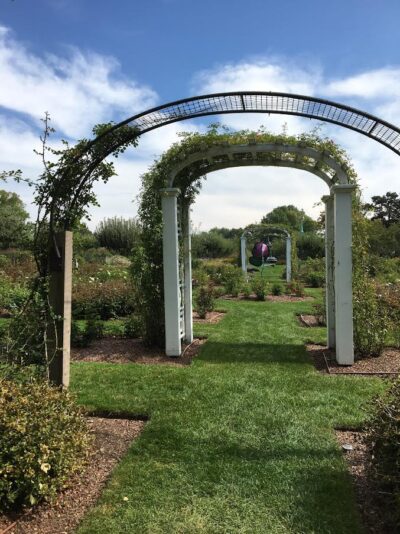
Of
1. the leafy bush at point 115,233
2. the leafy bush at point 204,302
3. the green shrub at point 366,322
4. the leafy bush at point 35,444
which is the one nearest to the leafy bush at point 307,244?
the leafy bush at point 115,233

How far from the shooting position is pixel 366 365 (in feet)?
17.9

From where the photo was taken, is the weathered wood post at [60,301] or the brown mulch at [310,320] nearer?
the weathered wood post at [60,301]

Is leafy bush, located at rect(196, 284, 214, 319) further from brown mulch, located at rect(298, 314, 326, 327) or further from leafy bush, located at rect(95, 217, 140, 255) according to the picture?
leafy bush, located at rect(95, 217, 140, 255)

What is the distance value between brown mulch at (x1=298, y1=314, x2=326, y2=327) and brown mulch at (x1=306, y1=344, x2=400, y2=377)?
2.33 metres

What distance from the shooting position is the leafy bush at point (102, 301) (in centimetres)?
878

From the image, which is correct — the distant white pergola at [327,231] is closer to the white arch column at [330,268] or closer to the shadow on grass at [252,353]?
the white arch column at [330,268]

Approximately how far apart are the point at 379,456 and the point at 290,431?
1036 millimetres

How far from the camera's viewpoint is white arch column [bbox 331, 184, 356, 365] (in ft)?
17.7

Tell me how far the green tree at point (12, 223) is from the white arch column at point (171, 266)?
1801mm

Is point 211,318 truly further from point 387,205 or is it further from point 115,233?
point 387,205

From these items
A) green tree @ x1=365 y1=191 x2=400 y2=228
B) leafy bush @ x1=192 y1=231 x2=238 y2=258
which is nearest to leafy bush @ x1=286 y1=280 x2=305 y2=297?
leafy bush @ x1=192 y1=231 x2=238 y2=258

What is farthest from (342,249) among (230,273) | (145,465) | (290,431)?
(230,273)

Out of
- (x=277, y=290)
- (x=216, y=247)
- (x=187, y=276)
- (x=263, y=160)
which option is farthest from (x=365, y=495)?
(x=216, y=247)

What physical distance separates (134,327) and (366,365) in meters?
3.48
